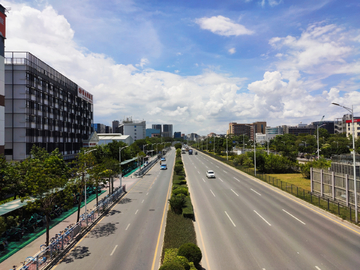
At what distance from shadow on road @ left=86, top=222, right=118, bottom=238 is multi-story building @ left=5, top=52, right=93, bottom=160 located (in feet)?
114

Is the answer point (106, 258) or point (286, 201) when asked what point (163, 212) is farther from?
point (286, 201)

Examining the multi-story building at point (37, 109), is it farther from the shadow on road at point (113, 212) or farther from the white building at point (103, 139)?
the shadow on road at point (113, 212)

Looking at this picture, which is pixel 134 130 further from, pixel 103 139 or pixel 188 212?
pixel 188 212

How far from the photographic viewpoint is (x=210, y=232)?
18.2 meters

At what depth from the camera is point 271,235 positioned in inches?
679

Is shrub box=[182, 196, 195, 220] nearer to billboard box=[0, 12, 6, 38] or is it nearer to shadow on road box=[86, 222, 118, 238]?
shadow on road box=[86, 222, 118, 238]

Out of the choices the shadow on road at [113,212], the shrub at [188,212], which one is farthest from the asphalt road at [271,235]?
the shadow on road at [113,212]

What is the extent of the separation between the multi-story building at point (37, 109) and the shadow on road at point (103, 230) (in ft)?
114

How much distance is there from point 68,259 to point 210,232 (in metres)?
10.8

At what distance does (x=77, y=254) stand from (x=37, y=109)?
44.4m

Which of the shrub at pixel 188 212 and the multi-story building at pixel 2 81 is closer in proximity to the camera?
the shrub at pixel 188 212

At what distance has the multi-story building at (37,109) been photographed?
44594mm

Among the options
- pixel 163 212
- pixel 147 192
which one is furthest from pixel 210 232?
pixel 147 192

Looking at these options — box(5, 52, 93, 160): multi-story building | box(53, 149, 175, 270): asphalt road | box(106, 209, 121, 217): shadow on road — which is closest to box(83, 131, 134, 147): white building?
box(5, 52, 93, 160): multi-story building
